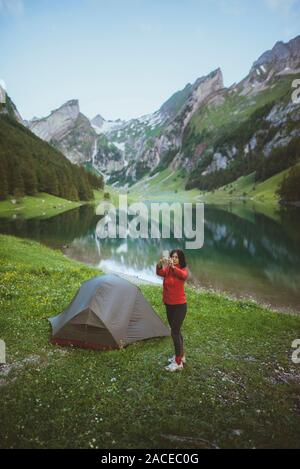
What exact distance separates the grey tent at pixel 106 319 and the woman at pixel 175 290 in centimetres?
329

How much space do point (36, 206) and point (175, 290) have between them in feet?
362

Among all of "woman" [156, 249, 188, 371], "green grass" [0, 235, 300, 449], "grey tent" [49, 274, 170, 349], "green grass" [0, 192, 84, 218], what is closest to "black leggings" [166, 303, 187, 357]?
"woman" [156, 249, 188, 371]

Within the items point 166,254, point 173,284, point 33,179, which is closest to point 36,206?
point 33,179

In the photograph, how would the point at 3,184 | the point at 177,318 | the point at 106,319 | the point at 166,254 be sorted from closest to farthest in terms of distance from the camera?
the point at 166,254
the point at 177,318
the point at 106,319
the point at 3,184

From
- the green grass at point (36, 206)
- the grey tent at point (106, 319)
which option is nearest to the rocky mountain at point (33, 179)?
the green grass at point (36, 206)

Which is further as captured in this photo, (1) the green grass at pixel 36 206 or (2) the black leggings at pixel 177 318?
(1) the green grass at pixel 36 206

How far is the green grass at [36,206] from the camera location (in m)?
99.6

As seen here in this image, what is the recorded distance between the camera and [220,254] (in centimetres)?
5109

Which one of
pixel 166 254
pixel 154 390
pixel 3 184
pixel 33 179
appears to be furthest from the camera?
pixel 33 179

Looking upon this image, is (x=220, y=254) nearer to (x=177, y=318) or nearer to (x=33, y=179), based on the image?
(x=177, y=318)

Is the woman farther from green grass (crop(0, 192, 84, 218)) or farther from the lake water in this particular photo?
green grass (crop(0, 192, 84, 218))

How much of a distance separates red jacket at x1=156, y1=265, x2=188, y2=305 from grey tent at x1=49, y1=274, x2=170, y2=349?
3814mm

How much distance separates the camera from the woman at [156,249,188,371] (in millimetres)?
13016

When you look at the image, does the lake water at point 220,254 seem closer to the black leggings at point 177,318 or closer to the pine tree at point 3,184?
the black leggings at point 177,318
